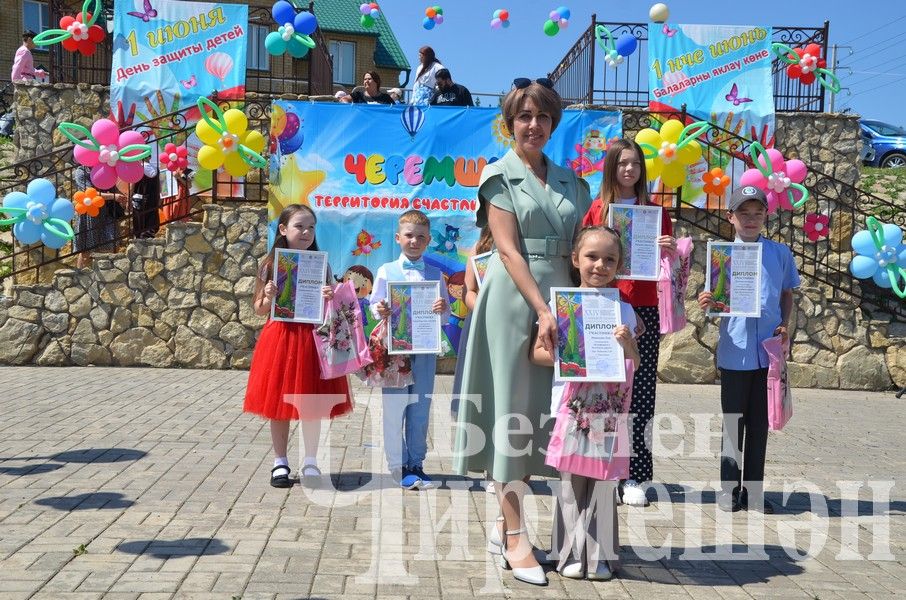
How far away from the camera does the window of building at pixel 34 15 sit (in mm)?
31391

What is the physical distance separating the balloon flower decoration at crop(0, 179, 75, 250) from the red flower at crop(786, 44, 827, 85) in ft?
30.8

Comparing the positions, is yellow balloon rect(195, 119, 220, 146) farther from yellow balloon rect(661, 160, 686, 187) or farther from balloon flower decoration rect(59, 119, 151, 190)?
yellow balloon rect(661, 160, 686, 187)

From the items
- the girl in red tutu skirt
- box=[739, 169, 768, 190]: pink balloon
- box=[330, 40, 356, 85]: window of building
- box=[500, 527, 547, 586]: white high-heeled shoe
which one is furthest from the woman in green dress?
box=[330, 40, 356, 85]: window of building

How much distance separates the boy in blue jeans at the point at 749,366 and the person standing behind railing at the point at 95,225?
837cm

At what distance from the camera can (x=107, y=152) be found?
9125 mm

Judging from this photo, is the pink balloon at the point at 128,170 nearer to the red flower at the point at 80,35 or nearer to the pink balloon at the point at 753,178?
the red flower at the point at 80,35

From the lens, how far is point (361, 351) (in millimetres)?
5539

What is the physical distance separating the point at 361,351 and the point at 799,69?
918 cm

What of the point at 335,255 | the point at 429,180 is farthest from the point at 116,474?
the point at 429,180

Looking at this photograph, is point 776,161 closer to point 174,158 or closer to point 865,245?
point 865,245

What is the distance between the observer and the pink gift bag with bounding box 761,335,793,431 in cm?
527

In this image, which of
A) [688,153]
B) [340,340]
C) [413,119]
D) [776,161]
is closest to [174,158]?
[413,119]

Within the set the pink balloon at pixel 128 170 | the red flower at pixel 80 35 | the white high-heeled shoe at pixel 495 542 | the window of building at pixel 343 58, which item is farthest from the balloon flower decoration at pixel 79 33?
the window of building at pixel 343 58

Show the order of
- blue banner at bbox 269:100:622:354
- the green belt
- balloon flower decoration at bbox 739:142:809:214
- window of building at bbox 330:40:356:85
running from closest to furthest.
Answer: the green belt
balloon flower decoration at bbox 739:142:809:214
blue banner at bbox 269:100:622:354
window of building at bbox 330:40:356:85
